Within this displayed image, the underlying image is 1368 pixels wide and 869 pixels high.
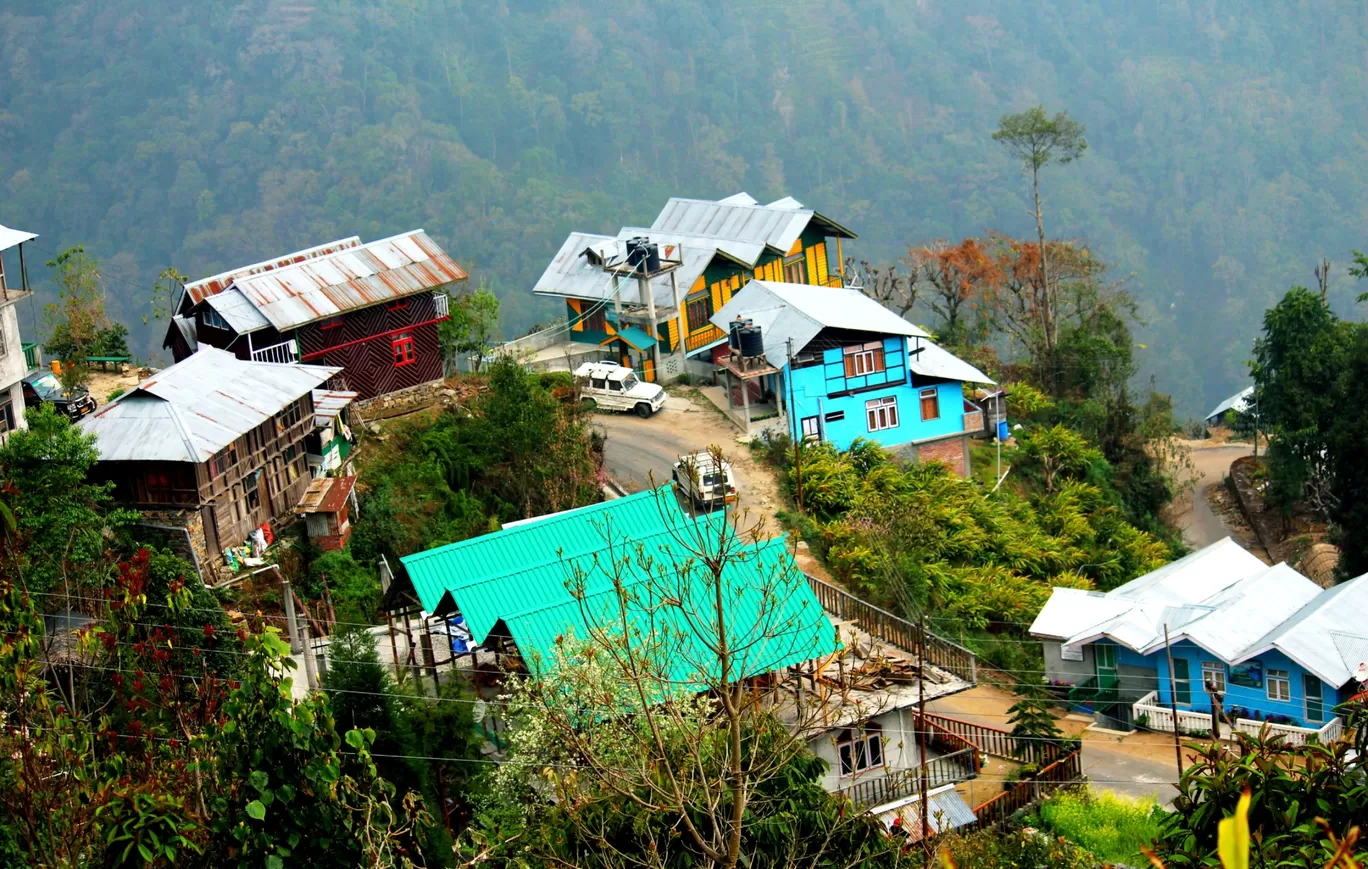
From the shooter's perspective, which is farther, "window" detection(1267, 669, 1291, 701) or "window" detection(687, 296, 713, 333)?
"window" detection(687, 296, 713, 333)

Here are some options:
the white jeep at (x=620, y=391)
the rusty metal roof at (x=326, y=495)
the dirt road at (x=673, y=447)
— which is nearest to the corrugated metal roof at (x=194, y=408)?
the rusty metal roof at (x=326, y=495)

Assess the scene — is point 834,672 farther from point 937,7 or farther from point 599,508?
point 937,7

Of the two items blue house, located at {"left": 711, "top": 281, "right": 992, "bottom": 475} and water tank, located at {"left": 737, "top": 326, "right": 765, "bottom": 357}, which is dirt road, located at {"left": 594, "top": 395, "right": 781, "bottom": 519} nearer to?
blue house, located at {"left": 711, "top": 281, "right": 992, "bottom": 475}

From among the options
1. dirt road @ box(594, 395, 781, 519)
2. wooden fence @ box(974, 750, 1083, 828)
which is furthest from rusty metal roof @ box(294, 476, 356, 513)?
wooden fence @ box(974, 750, 1083, 828)

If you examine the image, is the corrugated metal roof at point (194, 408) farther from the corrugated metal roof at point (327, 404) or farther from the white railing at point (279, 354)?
the white railing at point (279, 354)

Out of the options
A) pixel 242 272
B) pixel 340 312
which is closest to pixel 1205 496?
pixel 340 312

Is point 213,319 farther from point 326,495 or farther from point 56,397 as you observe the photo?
point 326,495
